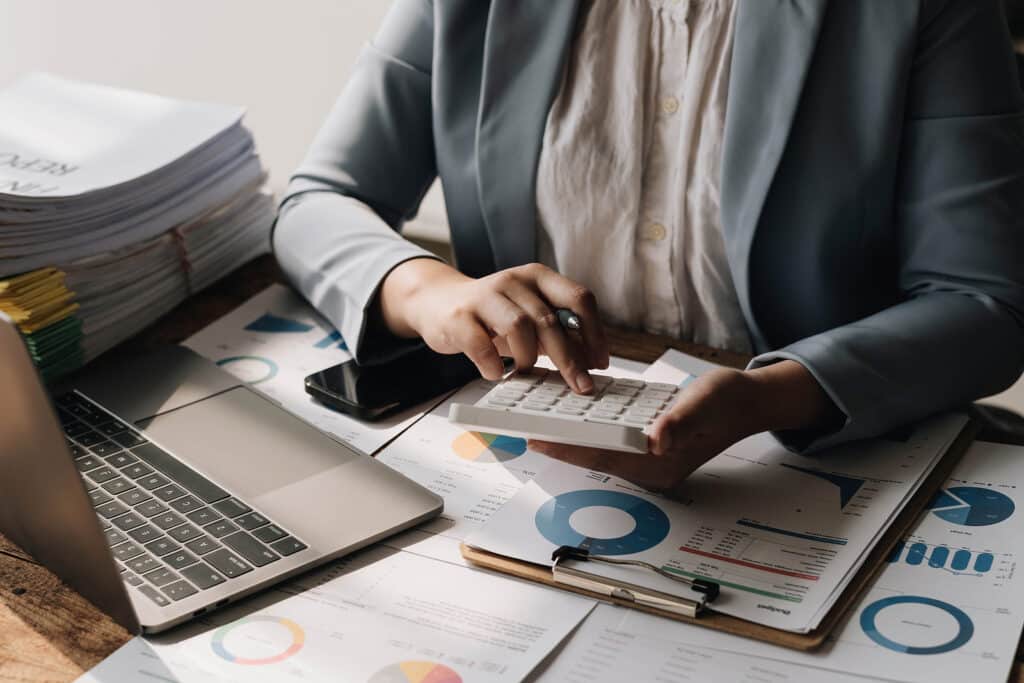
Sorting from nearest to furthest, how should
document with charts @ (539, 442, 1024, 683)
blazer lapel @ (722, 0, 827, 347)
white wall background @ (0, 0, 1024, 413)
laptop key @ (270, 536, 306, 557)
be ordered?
document with charts @ (539, 442, 1024, 683), laptop key @ (270, 536, 306, 557), blazer lapel @ (722, 0, 827, 347), white wall background @ (0, 0, 1024, 413)

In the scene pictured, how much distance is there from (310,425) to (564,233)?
36cm

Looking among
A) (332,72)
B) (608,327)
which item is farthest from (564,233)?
(332,72)

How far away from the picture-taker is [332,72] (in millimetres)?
2012

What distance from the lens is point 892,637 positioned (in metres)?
0.66

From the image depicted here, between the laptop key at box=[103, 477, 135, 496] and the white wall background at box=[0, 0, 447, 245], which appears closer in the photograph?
the laptop key at box=[103, 477, 135, 496]

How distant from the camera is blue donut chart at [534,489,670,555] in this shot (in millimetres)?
745

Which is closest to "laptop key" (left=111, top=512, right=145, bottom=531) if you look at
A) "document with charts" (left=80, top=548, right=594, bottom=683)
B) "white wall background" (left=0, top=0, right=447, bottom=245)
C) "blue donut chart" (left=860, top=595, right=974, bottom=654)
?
"document with charts" (left=80, top=548, right=594, bottom=683)

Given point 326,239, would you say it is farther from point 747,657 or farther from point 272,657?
point 747,657

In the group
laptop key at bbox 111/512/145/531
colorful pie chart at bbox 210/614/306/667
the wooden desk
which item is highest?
laptop key at bbox 111/512/145/531

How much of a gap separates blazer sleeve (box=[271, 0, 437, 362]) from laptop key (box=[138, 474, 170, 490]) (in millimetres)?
305

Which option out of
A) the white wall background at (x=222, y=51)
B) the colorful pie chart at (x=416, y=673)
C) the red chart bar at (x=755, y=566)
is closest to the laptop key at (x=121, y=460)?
the colorful pie chart at (x=416, y=673)

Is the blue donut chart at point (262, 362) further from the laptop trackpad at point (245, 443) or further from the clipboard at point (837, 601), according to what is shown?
the clipboard at point (837, 601)

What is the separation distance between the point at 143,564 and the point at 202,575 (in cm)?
4

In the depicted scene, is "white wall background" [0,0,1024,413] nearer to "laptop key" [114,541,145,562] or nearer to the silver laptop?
the silver laptop
